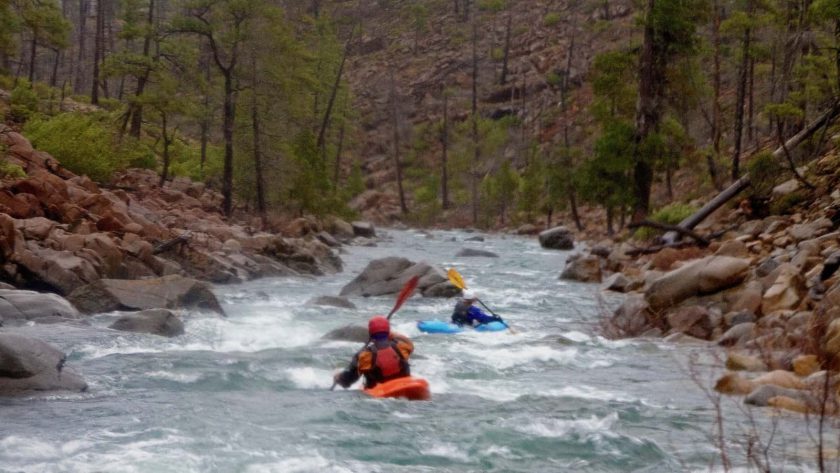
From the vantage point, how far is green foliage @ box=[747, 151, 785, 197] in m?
13.4

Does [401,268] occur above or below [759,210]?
below

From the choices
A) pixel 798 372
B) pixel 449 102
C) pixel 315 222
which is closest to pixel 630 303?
pixel 798 372

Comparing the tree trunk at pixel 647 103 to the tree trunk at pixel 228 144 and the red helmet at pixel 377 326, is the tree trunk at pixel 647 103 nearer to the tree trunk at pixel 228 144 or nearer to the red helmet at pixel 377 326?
the red helmet at pixel 377 326

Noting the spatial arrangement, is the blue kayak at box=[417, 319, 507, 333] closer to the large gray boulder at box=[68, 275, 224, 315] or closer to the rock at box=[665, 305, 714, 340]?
the rock at box=[665, 305, 714, 340]

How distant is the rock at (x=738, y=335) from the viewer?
9065mm

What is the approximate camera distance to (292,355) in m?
9.70

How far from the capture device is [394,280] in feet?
51.2

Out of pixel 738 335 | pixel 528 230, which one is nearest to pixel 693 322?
pixel 738 335

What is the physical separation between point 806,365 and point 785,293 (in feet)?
7.09

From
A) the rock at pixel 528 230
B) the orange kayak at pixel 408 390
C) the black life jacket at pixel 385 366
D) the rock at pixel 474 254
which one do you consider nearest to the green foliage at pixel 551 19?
the rock at pixel 528 230

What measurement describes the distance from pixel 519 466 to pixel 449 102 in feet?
173

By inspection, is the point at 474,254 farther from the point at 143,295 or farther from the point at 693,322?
the point at 693,322

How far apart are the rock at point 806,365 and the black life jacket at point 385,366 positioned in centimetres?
329

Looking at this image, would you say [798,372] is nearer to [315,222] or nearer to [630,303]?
[630,303]
